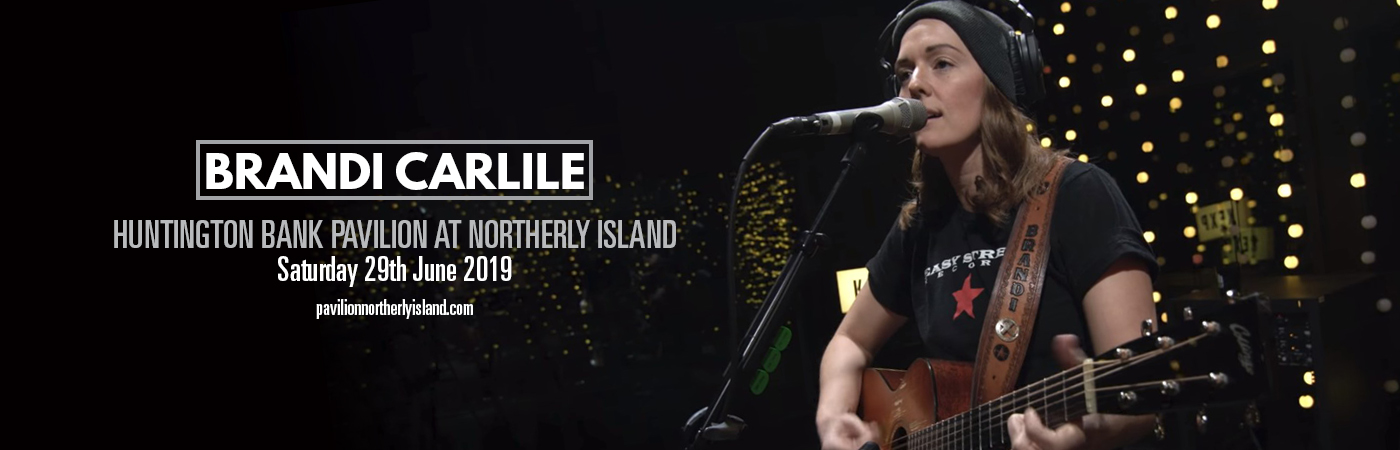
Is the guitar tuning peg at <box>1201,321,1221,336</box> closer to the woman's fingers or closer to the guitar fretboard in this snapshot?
the guitar fretboard

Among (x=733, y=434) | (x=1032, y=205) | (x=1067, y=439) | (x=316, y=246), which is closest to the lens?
(x=1067, y=439)

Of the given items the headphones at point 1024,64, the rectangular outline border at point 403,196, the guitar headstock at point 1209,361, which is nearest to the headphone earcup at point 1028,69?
the headphones at point 1024,64

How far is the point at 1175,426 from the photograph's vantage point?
224cm

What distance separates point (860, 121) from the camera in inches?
82.0

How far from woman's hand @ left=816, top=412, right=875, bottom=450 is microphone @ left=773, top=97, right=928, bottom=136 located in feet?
2.14

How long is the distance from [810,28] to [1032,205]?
37.9 inches

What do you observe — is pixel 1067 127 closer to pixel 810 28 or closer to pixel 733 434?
pixel 810 28

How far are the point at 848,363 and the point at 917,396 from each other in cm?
37

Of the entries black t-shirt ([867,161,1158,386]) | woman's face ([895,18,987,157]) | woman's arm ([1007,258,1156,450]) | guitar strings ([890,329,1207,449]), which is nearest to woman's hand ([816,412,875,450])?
guitar strings ([890,329,1207,449])

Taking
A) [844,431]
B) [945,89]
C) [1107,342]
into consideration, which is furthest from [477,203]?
[1107,342]

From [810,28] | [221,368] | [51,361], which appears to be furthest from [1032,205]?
[51,361]

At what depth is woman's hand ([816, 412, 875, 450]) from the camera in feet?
7.66

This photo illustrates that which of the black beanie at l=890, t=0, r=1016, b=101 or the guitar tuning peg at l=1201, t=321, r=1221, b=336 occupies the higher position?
the black beanie at l=890, t=0, r=1016, b=101

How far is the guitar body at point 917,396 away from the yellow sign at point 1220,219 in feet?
2.57
